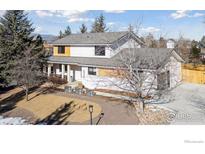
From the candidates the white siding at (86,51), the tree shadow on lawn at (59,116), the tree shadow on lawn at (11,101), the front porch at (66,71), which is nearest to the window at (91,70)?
the front porch at (66,71)

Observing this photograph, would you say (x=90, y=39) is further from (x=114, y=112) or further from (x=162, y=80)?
(x=114, y=112)

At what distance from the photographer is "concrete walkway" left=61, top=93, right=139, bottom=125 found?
7.70 m

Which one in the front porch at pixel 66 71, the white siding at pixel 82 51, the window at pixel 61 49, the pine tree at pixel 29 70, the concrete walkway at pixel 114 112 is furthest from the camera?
the window at pixel 61 49

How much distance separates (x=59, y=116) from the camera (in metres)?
8.30

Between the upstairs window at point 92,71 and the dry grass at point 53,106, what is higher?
the upstairs window at point 92,71

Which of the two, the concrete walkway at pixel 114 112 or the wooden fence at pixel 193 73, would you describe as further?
the wooden fence at pixel 193 73

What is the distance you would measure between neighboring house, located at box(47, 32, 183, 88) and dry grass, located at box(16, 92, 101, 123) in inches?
76.3

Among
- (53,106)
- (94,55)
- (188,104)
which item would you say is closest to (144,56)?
(188,104)

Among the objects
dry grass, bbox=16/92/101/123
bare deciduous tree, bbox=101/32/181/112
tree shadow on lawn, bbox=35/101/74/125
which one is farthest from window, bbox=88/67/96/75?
tree shadow on lawn, bbox=35/101/74/125

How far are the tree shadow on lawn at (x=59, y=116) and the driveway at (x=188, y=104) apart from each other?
145 inches

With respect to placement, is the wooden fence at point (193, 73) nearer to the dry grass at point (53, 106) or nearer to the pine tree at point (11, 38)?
the dry grass at point (53, 106)

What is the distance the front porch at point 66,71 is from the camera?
12458 mm

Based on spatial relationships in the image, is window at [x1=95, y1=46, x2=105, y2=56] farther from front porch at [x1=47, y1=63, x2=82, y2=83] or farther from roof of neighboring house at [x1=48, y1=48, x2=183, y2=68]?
front porch at [x1=47, y1=63, x2=82, y2=83]
